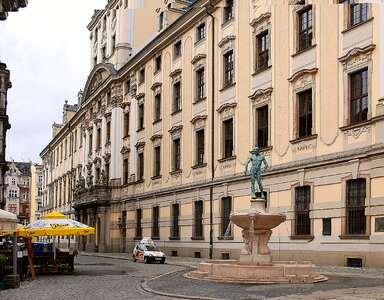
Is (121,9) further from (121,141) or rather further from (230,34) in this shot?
(230,34)

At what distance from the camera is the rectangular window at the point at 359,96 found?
85.4ft

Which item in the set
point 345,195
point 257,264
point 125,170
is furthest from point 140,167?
point 257,264

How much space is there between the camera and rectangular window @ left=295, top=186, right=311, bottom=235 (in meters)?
28.6

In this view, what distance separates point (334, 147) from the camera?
89.2ft

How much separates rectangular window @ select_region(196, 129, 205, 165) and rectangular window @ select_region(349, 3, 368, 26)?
557 inches

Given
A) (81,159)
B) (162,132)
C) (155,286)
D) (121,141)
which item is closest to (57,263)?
(155,286)

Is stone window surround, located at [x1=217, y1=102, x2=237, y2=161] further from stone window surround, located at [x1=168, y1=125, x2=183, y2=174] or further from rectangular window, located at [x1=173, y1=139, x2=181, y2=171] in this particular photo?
rectangular window, located at [x1=173, y1=139, x2=181, y2=171]

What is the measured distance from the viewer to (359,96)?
26391mm

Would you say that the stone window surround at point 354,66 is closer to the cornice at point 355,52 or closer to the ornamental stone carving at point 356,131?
the cornice at point 355,52

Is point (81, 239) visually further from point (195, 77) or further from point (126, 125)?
point (195, 77)

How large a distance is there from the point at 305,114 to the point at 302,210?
4398 millimetres

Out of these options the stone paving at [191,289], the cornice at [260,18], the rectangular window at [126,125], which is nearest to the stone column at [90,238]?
the rectangular window at [126,125]

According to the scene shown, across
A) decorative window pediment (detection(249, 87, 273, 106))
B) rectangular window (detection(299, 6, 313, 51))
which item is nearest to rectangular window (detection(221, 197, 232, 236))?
decorative window pediment (detection(249, 87, 273, 106))

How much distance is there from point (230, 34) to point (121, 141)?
19766mm
